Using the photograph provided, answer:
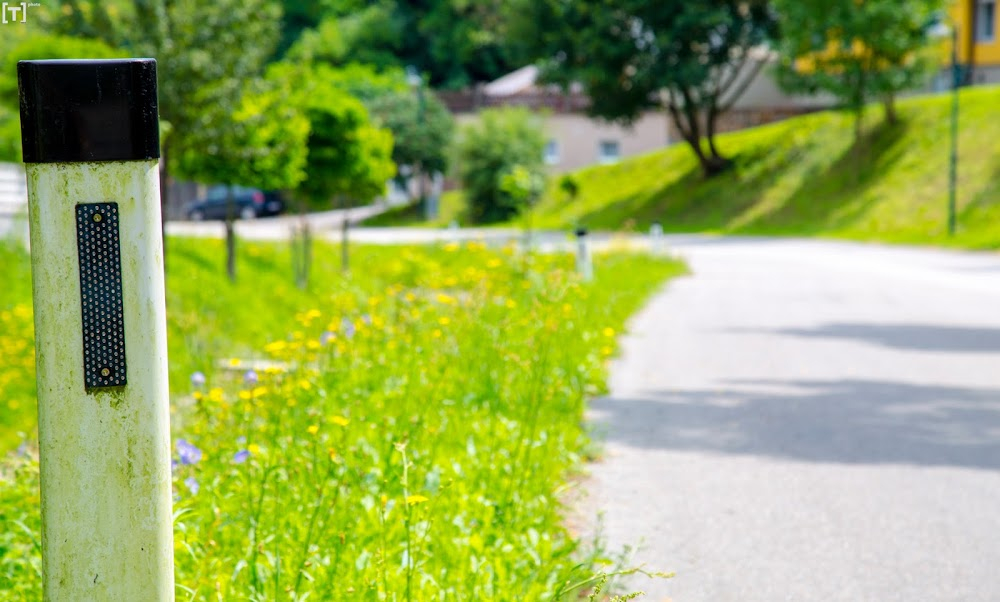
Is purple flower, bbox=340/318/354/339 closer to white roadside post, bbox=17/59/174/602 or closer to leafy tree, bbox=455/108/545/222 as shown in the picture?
white roadside post, bbox=17/59/174/602

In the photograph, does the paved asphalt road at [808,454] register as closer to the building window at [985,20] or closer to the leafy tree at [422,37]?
the building window at [985,20]

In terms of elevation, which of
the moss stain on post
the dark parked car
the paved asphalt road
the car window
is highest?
the moss stain on post

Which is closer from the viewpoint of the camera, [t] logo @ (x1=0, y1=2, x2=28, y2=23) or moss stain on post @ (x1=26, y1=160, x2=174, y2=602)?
moss stain on post @ (x1=26, y1=160, x2=174, y2=602)

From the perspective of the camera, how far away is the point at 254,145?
19094mm

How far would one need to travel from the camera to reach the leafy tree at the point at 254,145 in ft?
60.5

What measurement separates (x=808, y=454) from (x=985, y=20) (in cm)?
4821

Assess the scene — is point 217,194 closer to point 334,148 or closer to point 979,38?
point 979,38

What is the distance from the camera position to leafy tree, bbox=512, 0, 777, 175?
136 feet

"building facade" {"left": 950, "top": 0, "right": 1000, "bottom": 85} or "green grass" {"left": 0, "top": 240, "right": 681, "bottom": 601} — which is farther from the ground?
"building facade" {"left": 950, "top": 0, "right": 1000, "bottom": 85}

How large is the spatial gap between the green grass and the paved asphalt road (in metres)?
0.42

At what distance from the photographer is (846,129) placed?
43.6 m

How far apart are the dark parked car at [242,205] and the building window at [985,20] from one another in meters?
26.2

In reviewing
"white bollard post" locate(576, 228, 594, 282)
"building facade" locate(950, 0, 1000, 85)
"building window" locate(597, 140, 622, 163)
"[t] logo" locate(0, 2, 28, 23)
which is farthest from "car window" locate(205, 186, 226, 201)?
"[t] logo" locate(0, 2, 28, 23)

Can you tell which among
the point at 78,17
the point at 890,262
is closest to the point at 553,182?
the point at 890,262
